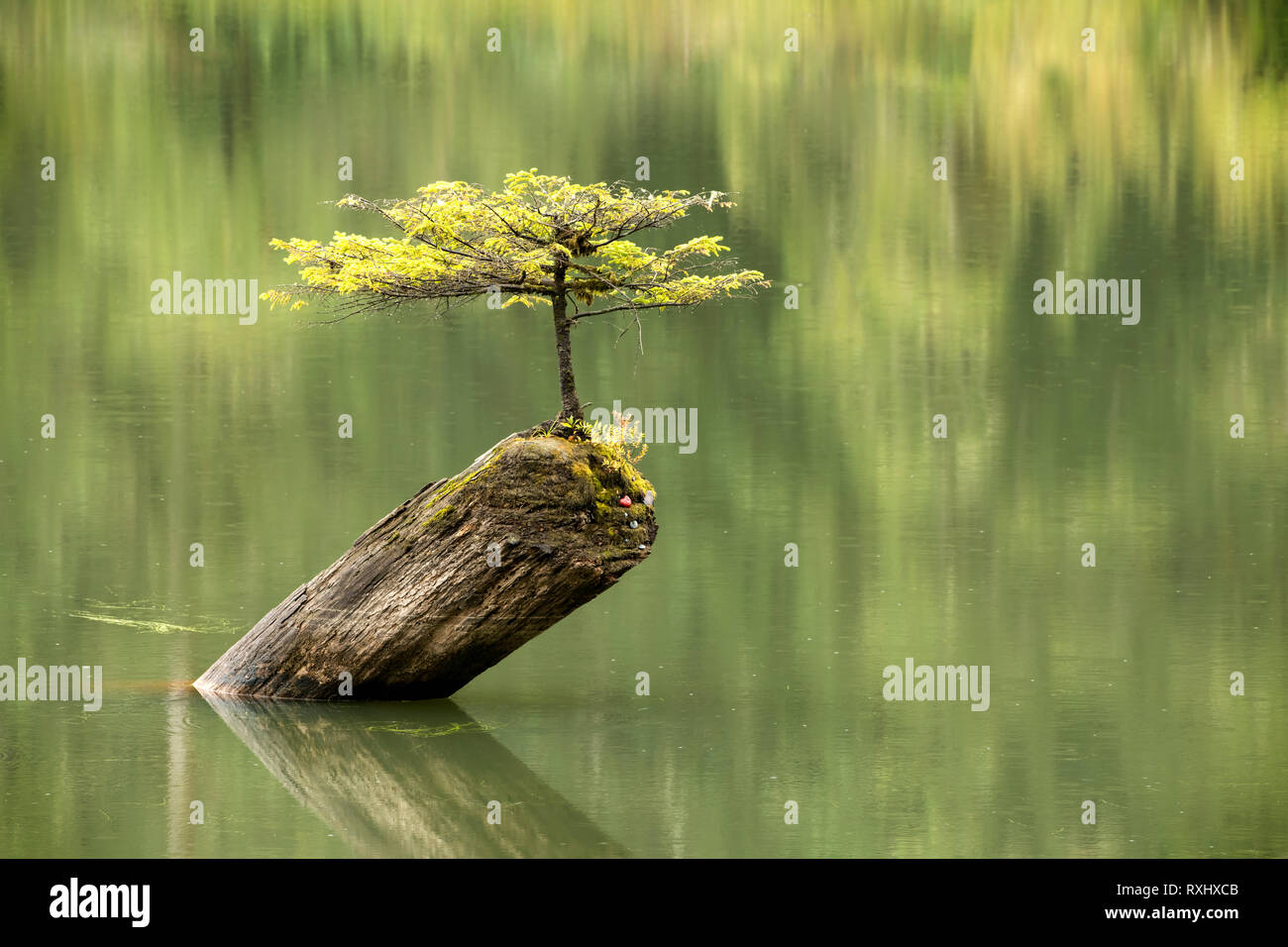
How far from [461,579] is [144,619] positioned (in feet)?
18.9

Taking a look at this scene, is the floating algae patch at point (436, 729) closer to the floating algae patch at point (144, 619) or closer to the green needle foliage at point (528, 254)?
the green needle foliage at point (528, 254)

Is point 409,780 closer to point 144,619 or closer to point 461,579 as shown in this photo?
point 461,579

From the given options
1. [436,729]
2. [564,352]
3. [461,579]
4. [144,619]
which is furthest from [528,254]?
[144,619]

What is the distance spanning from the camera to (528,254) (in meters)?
15.4

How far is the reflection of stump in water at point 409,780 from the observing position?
1236cm

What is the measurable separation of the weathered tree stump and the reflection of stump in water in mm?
332

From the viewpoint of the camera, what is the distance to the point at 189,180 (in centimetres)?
3709

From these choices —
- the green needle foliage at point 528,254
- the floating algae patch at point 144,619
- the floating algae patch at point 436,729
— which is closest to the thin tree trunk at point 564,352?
the green needle foliage at point 528,254

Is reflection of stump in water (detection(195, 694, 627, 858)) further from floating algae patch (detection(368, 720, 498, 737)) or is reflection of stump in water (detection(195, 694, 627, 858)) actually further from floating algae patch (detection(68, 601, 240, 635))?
floating algae patch (detection(68, 601, 240, 635))

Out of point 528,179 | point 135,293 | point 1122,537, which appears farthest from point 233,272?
point 528,179

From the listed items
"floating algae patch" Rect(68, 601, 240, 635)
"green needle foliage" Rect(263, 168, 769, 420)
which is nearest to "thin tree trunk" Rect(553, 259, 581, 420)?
"green needle foliage" Rect(263, 168, 769, 420)

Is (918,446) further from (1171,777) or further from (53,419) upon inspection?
(1171,777)

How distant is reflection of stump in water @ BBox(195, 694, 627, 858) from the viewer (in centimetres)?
1236

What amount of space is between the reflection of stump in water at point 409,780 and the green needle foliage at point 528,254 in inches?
123
